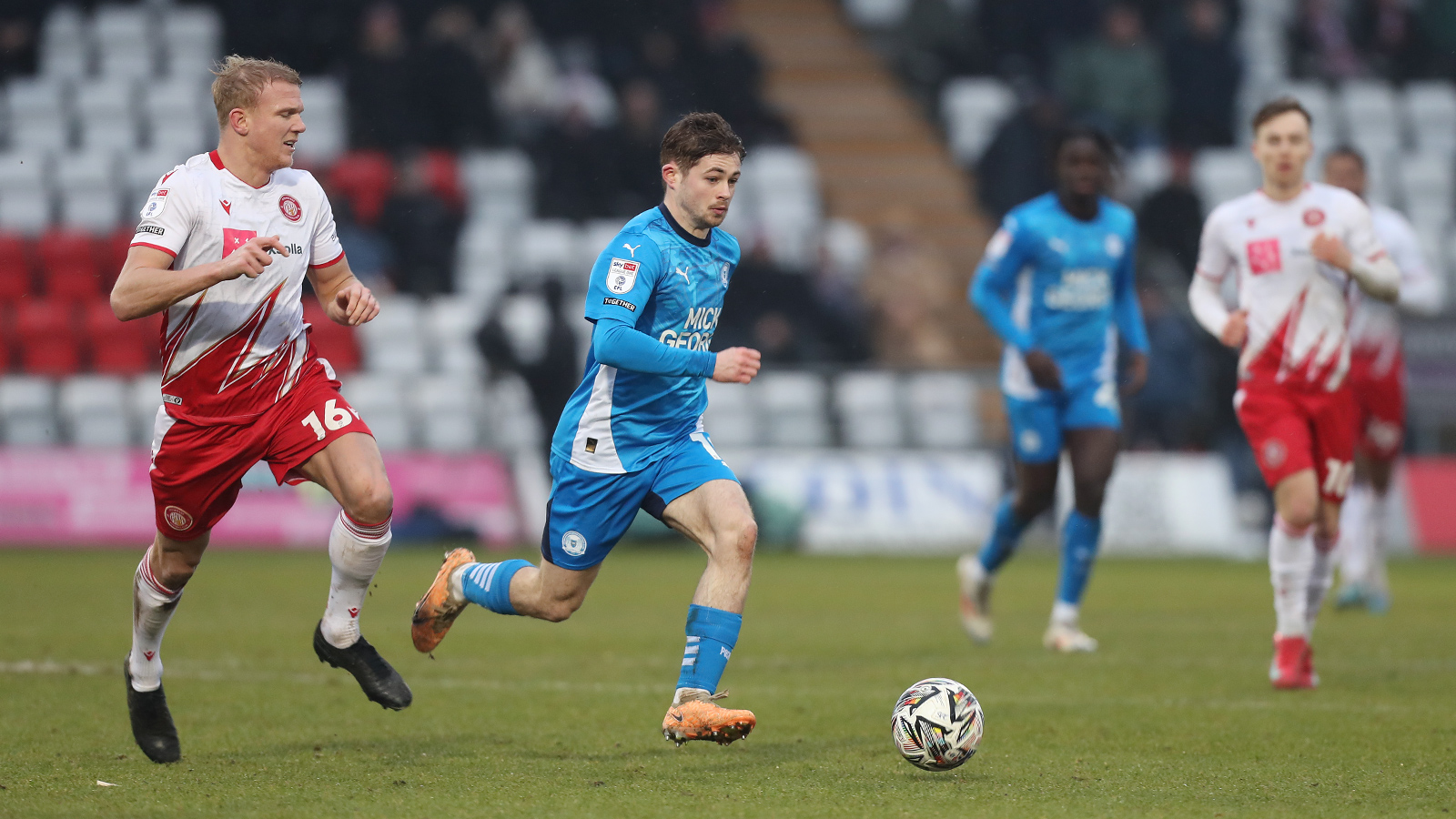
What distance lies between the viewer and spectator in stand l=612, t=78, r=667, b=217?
18.7m

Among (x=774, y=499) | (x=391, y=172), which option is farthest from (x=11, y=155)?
(x=774, y=499)

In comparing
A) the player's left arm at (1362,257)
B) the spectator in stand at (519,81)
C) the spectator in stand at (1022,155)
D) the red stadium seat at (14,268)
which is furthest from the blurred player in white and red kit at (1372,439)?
the red stadium seat at (14,268)

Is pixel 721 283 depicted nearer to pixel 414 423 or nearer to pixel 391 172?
pixel 414 423

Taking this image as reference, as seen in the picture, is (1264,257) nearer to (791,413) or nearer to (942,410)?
(942,410)

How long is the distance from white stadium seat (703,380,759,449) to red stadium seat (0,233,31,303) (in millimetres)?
7424

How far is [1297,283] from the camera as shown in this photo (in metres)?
7.86

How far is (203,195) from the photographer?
5887mm

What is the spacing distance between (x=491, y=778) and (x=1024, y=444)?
4.85 meters

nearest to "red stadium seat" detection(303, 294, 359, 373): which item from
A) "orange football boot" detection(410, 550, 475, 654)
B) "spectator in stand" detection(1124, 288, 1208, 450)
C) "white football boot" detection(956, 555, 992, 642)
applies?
"spectator in stand" detection(1124, 288, 1208, 450)

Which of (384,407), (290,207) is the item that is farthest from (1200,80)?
(290,207)

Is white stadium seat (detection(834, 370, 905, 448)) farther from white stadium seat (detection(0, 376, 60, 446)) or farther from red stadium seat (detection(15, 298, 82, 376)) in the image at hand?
red stadium seat (detection(15, 298, 82, 376))

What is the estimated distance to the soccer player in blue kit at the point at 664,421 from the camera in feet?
19.1

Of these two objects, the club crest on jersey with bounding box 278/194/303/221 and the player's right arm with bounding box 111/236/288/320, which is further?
the club crest on jersey with bounding box 278/194/303/221

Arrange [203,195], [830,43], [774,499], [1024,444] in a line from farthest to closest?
[830,43]
[774,499]
[1024,444]
[203,195]
